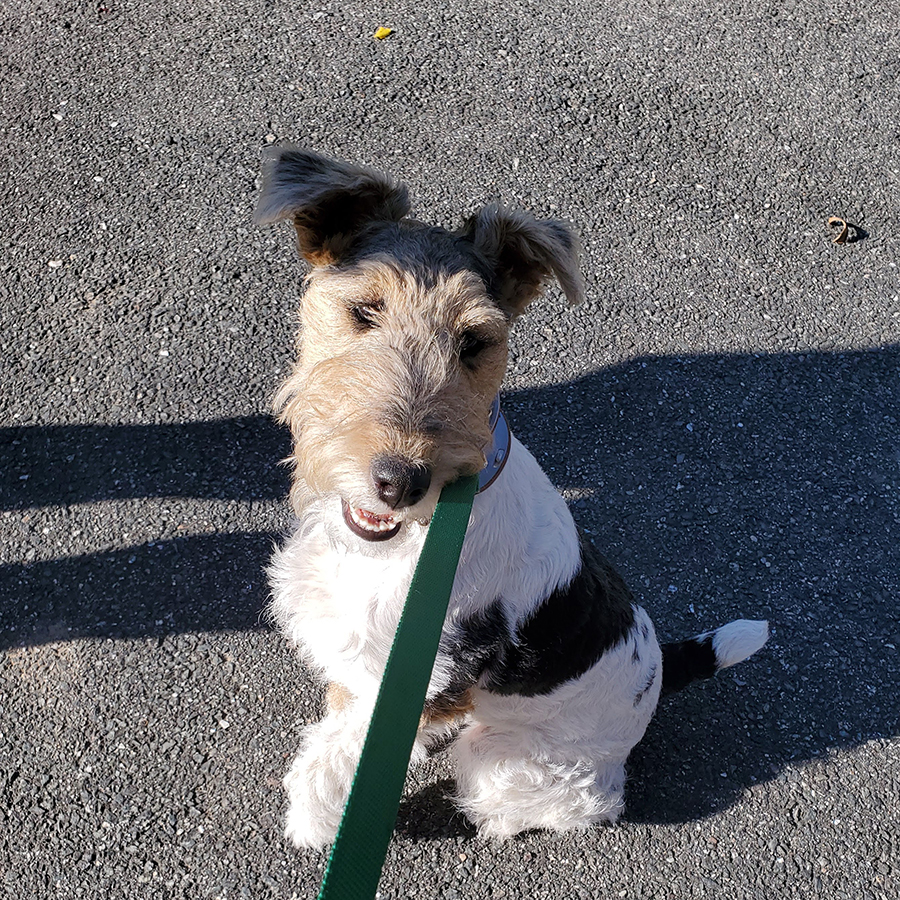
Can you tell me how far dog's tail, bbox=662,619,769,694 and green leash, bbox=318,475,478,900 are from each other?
5.48 ft

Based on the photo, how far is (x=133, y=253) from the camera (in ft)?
16.2

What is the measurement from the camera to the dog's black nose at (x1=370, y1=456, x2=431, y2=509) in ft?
7.12

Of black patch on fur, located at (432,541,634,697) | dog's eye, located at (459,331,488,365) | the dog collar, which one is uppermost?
dog's eye, located at (459,331,488,365)

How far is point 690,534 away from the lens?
4301 mm

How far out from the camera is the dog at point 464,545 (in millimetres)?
2365

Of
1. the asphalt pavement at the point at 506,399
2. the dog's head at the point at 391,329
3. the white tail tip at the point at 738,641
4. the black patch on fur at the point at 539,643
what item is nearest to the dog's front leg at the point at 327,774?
the asphalt pavement at the point at 506,399

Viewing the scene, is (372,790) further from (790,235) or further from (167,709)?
(790,235)

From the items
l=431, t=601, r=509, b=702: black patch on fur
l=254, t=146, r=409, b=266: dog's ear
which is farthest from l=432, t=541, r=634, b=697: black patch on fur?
l=254, t=146, r=409, b=266: dog's ear

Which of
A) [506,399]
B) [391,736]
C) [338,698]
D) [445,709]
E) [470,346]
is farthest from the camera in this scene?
[506,399]

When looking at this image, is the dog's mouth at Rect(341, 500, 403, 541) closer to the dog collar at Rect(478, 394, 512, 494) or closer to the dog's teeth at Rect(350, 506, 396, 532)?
the dog's teeth at Rect(350, 506, 396, 532)

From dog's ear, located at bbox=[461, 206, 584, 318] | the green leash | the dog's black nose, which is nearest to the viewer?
the green leash

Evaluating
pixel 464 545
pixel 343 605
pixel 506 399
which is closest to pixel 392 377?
pixel 464 545

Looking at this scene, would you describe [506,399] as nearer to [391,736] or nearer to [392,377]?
[392,377]

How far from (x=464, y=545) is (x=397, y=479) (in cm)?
56
